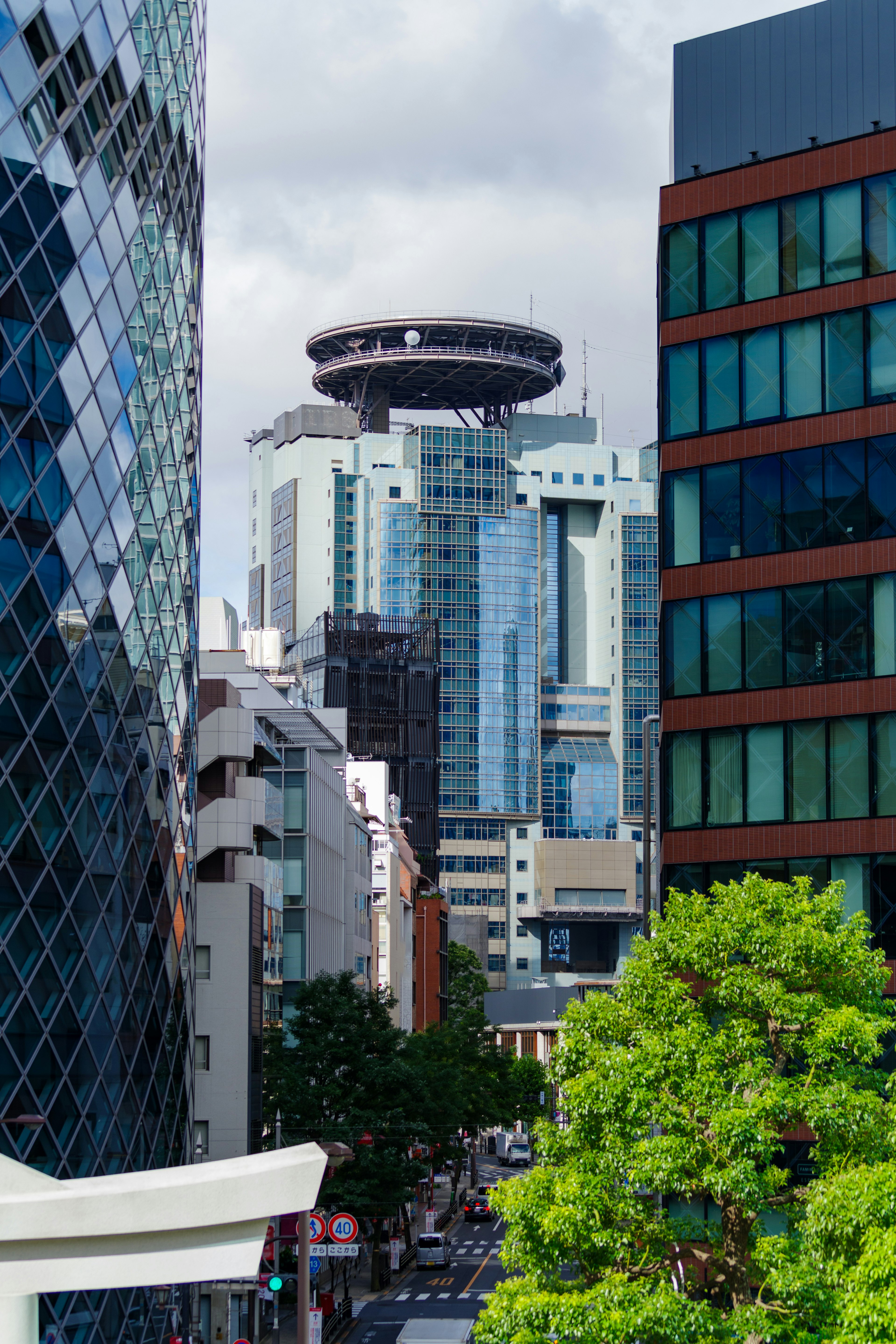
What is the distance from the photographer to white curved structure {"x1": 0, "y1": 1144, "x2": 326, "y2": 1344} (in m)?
11.7

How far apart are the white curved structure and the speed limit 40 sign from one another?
3816 cm

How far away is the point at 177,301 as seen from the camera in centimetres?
5228

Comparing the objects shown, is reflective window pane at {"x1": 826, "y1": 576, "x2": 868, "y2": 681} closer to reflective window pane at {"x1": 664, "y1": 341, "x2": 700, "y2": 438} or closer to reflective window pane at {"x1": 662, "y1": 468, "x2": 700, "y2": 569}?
reflective window pane at {"x1": 662, "y1": 468, "x2": 700, "y2": 569}

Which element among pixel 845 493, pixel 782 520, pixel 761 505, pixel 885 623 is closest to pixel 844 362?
pixel 845 493

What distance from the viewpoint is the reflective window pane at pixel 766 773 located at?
1702 inches

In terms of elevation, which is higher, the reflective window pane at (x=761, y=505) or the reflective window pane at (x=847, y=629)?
the reflective window pane at (x=761, y=505)

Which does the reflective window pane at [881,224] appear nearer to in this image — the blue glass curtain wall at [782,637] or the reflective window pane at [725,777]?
the blue glass curtain wall at [782,637]

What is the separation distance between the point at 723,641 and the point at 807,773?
435 centimetres

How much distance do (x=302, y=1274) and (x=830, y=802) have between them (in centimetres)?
1947

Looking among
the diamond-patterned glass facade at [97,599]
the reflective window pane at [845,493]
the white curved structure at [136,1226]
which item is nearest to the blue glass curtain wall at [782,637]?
the reflective window pane at [845,493]

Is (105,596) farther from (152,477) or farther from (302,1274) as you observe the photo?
(302,1274)

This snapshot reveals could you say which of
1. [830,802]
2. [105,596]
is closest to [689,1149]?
[830,802]

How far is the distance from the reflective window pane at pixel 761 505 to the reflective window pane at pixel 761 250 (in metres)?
4.65

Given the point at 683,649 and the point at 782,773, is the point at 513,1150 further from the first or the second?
the point at 782,773
